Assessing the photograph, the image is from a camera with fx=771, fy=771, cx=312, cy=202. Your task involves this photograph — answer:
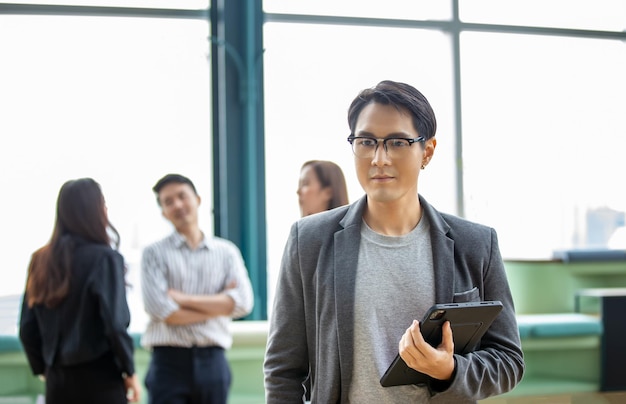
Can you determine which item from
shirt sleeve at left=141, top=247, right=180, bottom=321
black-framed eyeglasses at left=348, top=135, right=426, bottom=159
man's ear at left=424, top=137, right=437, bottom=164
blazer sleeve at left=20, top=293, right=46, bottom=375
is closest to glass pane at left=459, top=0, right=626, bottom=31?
shirt sleeve at left=141, top=247, right=180, bottom=321

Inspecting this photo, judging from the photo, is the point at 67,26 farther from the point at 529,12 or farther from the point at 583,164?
the point at 583,164

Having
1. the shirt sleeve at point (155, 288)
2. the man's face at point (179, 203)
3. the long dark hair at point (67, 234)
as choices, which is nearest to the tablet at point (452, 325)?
the long dark hair at point (67, 234)

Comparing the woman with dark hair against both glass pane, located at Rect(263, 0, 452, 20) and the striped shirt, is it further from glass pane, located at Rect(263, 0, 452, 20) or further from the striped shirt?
glass pane, located at Rect(263, 0, 452, 20)

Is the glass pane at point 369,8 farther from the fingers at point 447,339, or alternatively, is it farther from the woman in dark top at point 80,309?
the fingers at point 447,339

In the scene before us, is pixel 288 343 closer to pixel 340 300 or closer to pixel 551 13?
pixel 340 300

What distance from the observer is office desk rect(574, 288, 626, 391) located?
4.62 metres

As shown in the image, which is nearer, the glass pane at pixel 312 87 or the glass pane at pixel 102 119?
the glass pane at pixel 102 119

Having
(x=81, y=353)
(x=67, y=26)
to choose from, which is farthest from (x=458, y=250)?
(x=67, y=26)

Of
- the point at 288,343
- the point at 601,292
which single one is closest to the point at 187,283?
the point at 288,343

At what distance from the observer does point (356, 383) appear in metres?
1.52

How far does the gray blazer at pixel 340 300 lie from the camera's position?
1.52 meters

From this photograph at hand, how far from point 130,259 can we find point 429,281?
3.29 meters

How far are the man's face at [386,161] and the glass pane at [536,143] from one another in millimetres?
3717

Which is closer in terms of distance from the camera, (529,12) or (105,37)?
(105,37)
